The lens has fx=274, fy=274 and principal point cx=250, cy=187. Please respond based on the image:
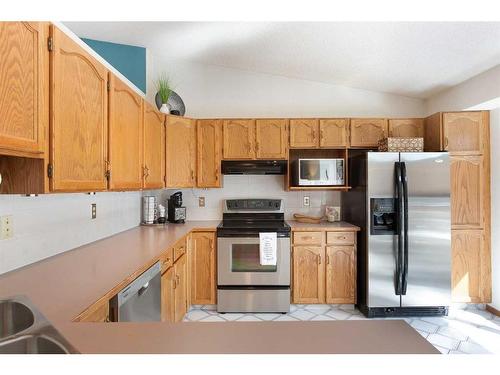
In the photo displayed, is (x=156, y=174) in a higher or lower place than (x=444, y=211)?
higher

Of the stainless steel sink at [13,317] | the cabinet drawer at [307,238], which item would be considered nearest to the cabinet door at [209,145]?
the cabinet drawer at [307,238]

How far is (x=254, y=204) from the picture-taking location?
3393 millimetres

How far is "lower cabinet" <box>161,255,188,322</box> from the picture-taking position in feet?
6.61

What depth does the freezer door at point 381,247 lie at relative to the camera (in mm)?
2693

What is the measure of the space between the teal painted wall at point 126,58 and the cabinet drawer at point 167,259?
2.06m

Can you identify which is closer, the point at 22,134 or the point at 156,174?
the point at 22,134

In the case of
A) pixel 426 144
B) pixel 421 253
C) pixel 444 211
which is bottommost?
pixel 421 253

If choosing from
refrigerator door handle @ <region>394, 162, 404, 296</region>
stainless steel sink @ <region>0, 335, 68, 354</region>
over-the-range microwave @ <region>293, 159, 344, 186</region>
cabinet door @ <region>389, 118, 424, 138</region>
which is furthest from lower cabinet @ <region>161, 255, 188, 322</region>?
cabinet door @ <region>389, 118, 424, 138</region>

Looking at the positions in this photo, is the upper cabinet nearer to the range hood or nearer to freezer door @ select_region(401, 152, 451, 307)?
freezer door @ select_region(401, 152, 451, 307)

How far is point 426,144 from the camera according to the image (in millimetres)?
3084

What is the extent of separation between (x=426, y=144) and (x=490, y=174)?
66 centimetres
